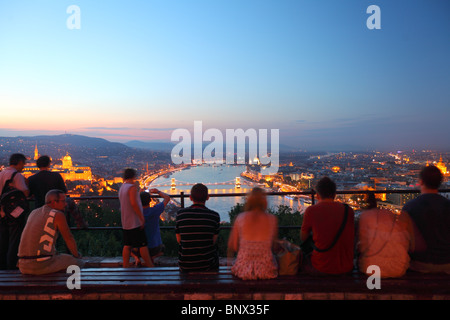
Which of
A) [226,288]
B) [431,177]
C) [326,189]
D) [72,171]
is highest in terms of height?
[431,177]

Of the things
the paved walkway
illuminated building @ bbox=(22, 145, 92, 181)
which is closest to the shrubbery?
the paved walkway

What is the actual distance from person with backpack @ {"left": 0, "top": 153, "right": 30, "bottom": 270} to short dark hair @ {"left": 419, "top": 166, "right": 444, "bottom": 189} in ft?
16.6

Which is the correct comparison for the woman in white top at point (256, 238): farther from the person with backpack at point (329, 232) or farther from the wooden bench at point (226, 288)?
the person with backpack at point (329, 232)

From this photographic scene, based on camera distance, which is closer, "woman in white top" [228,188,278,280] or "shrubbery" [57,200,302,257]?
"woman in white top" [228,188,278,280]

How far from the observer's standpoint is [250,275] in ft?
9.61

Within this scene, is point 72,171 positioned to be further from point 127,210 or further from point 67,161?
point 127,210

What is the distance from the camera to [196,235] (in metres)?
3.16

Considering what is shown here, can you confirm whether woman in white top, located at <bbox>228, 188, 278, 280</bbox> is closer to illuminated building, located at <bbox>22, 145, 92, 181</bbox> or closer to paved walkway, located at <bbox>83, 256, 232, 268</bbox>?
paved walkway, located at <bbox>83, 256, 232, 268</bbox>

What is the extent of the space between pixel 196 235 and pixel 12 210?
2907 millimetres

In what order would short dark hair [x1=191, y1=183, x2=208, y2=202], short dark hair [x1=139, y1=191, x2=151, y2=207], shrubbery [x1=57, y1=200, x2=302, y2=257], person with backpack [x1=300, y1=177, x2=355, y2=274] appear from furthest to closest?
shrubbery [x1=57, y1=200, x2=302, y2=257] < short dark hair [x1=139, y1=191, x2=151, y2=207] < short dark hair [x1=191, y1=183, x2=208, y2=202] < person with backpack [x1=300, y1=177, x2=355, y2=274]

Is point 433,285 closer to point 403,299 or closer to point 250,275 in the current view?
point 403,299

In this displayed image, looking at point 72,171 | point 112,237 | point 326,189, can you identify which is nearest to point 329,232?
point 326,189

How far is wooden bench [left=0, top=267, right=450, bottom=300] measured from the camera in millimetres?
2717

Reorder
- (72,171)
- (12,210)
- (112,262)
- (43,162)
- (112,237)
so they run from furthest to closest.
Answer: (72,171)
(112,237)
(112,262)
(43,162)
(12,210)
